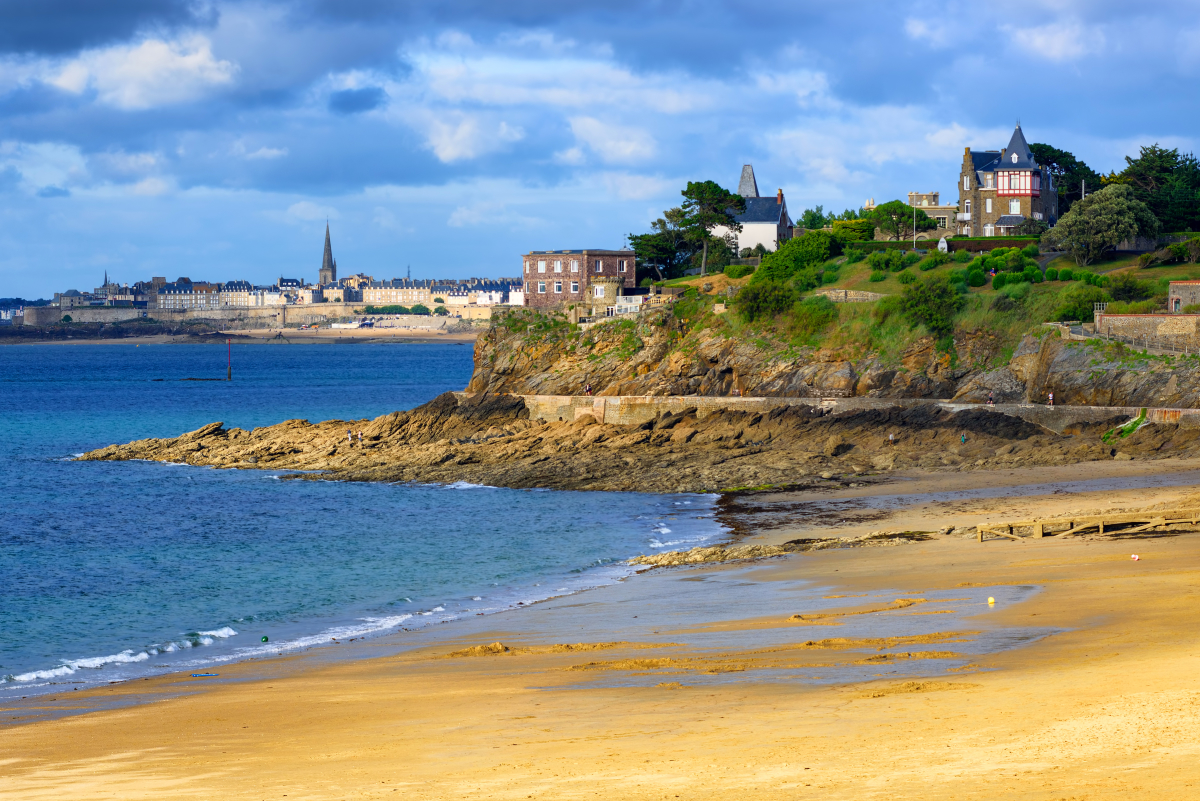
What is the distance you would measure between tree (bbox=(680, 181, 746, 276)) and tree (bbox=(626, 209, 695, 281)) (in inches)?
34.9

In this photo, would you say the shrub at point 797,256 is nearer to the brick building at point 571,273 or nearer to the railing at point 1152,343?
the brick building at point 571,273

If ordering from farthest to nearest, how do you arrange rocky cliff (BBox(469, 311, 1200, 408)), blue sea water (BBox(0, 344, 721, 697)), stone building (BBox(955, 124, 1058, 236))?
stone building (BBox(955, 124, 1058, 236)) < rocky cliff (BBox(469, 311, 1200, 408)) < blue sea water (BBox(0, 344, 721, 697))

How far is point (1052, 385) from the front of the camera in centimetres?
4994

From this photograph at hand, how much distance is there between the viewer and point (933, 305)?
57.2 m

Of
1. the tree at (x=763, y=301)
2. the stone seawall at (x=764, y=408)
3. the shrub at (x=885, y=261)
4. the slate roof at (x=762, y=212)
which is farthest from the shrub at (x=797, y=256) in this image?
the slate roof at (x=762, y=212)

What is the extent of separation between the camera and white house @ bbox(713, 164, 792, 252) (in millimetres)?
89062

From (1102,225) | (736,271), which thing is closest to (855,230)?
(736,271)

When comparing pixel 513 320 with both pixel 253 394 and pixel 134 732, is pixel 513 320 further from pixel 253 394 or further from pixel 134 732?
pixel 134 732

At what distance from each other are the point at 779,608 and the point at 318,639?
8990 mm

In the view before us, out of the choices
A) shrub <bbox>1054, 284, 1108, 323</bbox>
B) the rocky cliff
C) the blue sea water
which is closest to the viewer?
the blue sea water

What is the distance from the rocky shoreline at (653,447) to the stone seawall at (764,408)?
1.95 ft

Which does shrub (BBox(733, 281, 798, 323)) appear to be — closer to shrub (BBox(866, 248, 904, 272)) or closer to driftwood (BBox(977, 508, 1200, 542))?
shrub (BBox(866, 248, 904, 272))

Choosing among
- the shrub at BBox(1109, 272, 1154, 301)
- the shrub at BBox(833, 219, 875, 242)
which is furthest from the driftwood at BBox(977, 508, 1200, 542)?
the shrub at BBox(833, 219, 875, 242)

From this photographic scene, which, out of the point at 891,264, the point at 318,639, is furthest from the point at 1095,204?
the point at 318,639
